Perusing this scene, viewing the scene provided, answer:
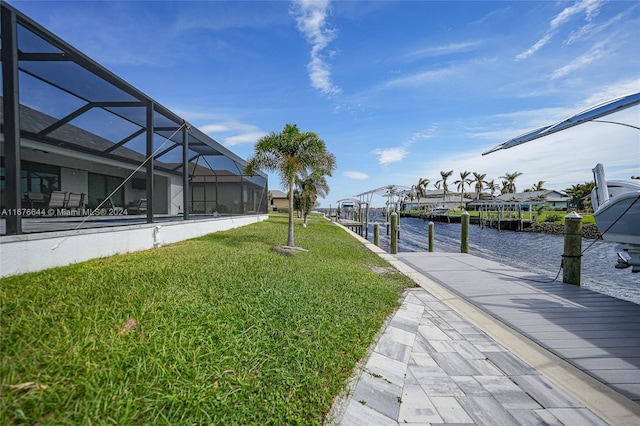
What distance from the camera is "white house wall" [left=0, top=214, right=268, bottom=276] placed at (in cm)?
374

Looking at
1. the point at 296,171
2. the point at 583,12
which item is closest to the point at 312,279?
the point at 296,171

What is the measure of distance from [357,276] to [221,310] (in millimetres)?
3145

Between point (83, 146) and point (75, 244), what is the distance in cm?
589

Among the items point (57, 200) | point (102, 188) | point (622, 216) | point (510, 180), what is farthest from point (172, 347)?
point (510, 180)

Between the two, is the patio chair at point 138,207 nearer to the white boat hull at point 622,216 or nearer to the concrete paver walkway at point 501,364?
the concrete paver walkway at point 501,364

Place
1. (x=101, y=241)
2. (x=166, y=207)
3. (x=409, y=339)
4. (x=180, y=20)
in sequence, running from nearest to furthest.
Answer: (x=409, y=339) → (x=101, y=241) → (x=180, y=20) → (x=166, y=207)

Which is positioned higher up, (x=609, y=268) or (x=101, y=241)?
(x=101, y=241)

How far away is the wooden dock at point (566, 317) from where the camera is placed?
8.77ft

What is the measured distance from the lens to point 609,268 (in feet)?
35.0

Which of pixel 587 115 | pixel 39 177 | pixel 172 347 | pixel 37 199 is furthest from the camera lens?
pixel 39 177

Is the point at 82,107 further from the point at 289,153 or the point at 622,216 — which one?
the point at 622,216

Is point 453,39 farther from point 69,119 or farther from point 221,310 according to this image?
point 69,119

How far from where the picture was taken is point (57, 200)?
23.4ft

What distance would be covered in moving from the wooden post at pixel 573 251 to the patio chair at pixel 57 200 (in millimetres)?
11156
